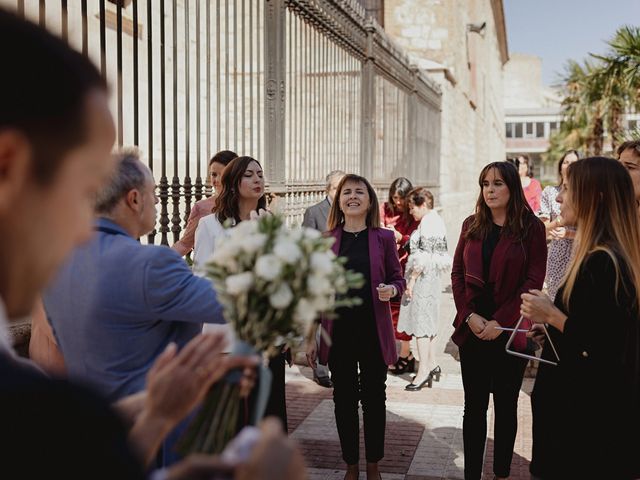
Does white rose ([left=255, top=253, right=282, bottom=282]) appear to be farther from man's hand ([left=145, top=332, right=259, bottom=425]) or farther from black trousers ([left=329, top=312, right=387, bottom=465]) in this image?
black trousers ([left=329, top=312, right=387, bottom=465])

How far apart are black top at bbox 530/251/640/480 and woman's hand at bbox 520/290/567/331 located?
0.07m

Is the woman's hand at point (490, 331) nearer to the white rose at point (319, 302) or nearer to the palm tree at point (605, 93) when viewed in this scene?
the white rose at point (319, 302)

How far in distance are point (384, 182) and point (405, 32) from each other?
27.8ft

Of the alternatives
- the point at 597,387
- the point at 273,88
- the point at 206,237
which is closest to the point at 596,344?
the point at 597,387

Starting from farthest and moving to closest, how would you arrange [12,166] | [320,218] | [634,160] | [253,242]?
[320,218] < [634,160] < [253,242] < [12,166]

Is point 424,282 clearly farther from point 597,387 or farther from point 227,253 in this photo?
point 227,253

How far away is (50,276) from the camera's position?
1162mm

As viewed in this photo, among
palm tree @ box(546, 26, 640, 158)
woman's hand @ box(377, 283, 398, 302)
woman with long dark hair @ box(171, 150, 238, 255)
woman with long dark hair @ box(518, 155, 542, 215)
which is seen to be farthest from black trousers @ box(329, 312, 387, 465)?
palm tree @ box(546, 26, 640, 158)

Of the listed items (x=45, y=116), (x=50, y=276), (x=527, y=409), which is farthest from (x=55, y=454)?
(x=527, y=409)

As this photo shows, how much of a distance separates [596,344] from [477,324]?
1463 mm

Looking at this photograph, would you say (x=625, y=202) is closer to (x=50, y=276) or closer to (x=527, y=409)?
(x=50, y=276)

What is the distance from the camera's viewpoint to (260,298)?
1774 mm

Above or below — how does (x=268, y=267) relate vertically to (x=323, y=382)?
above

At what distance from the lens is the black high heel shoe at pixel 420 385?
7035 mm
